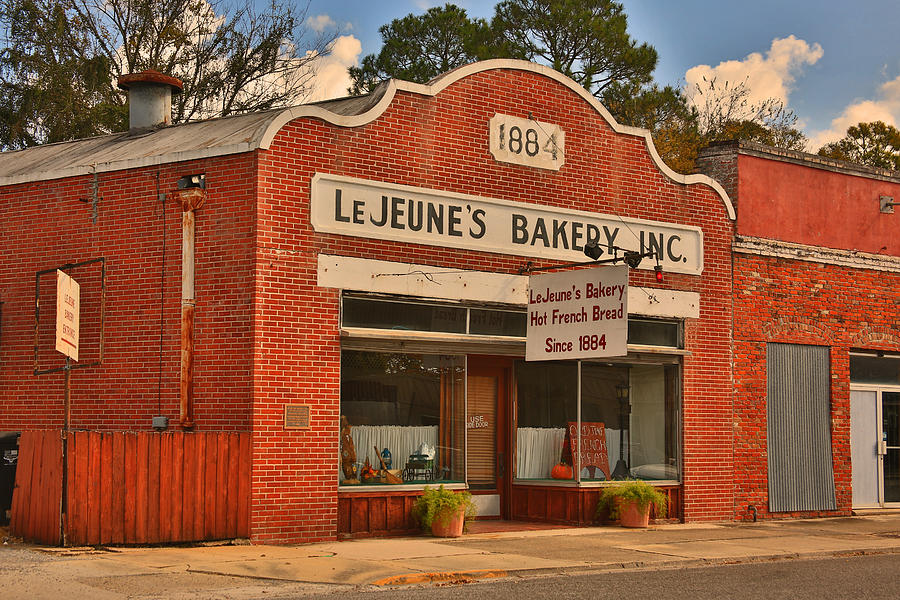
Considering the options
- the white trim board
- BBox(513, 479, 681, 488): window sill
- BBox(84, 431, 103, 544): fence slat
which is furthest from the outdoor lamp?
BBox(84, 431, 103, 544): fence slat

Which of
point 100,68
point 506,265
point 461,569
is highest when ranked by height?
point 100,68

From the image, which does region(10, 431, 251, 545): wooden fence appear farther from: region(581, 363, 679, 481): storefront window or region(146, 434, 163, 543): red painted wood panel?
region(581, 363, 679, 481): storefront window

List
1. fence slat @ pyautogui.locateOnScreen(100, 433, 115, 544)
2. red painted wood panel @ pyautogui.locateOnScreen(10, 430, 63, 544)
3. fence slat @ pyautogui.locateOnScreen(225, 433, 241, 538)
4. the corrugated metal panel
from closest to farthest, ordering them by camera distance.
Answer: 1. red painted wood panel @ pyautogui.locateOnScreen(10, 430, 63, 544)
2. fence slat @ pyautogui.locateOnScreen(100, 433, 115, 544)
3. fence slat @ pyautogui.locateOnScreen(225, 433, 241, 538)
4. the corrugated metal panel

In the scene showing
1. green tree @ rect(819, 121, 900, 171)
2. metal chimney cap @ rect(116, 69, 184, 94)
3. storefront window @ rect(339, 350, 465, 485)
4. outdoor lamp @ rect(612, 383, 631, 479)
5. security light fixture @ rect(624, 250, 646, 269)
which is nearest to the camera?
storefront window @ rect(339, 350, 465, 485)

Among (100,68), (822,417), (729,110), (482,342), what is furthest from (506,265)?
(729,110)

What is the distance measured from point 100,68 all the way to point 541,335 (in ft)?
65.1

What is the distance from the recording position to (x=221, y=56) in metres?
33.2

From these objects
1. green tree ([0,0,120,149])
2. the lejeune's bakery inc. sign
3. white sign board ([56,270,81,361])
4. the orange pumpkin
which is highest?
green tree ([0,0,120,149])

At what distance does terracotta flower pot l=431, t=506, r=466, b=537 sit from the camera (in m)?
15.1

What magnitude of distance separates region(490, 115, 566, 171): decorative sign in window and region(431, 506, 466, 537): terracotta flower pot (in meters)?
5.14

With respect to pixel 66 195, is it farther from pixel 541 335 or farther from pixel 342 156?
pixel 541 335

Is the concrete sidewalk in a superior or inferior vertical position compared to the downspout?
inferior

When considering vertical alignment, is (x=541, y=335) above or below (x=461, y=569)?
above

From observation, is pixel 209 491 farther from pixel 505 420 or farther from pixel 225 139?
pixel 505 420
